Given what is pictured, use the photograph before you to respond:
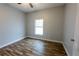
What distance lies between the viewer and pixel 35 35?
3527mm

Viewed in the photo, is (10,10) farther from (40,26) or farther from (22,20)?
(40,26)

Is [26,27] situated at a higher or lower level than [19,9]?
lower

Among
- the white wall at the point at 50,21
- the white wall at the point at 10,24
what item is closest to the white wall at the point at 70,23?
the white wall at the point at 50,21

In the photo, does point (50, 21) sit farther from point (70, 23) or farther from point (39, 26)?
point (70, 23)

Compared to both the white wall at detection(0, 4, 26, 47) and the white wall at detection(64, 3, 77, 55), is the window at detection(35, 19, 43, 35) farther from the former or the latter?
the white wall at detection(64, 3, 77, 55)

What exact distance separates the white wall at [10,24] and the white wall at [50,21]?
346mm

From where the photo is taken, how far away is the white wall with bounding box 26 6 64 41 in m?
3.62

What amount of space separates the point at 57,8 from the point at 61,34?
1.16 meters

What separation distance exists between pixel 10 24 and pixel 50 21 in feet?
5.94

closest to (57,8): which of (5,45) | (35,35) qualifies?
(35,35)

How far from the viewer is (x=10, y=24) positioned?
3420 mm

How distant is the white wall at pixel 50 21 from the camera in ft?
11.9

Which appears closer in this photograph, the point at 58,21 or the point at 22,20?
the point at 22,20

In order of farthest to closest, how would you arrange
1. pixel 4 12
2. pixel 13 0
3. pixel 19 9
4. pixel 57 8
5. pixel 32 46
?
pixel 57 8 < pixel 19 9 < pixel 4 12 < pixel 32 46 < pixel 13 0
